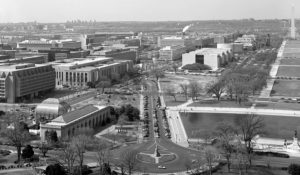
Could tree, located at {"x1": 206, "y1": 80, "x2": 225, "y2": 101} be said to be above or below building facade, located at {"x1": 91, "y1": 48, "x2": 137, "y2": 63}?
below

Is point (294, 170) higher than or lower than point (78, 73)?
lower

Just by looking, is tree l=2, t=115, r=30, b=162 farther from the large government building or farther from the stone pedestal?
the stone pedestal

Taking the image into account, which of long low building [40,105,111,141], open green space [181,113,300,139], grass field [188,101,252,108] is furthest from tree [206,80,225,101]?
long low building [40,105,111,141]

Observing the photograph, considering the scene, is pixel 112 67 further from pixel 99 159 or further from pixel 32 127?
pixel 99 159

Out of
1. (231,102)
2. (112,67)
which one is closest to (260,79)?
(231,102)

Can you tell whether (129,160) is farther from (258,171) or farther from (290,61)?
(290,61)

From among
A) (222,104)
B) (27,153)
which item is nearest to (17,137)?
(27,153)
